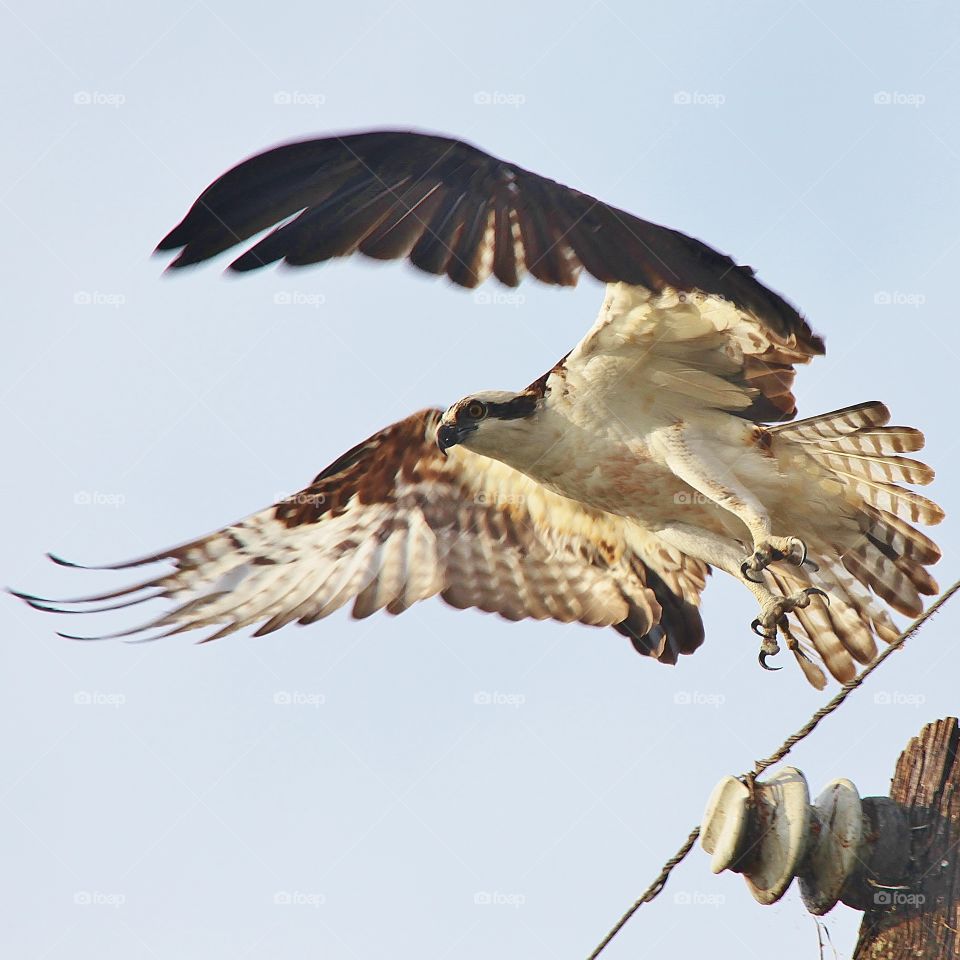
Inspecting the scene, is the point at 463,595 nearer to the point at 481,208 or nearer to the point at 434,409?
the point at 434,409

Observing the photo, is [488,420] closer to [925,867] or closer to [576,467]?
[576,467]

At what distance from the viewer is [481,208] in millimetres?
5992

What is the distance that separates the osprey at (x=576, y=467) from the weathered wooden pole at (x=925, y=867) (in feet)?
6.90

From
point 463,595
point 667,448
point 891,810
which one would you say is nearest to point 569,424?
point 667,448

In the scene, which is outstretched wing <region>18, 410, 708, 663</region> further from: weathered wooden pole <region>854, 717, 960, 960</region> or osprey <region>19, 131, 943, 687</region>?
weathered wooden pole <region>854, 717, 960, 960</region>

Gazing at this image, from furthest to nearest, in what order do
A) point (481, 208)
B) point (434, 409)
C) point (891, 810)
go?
point (434, 409)
point (481, 208)
point (891, 810)

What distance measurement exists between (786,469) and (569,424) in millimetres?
1200

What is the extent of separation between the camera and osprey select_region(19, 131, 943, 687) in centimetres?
577

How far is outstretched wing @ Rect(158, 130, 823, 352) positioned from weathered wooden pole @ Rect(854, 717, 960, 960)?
2.15 meters

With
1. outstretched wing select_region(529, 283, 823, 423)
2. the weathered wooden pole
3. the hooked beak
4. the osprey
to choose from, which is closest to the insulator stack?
the weathered wooden pole

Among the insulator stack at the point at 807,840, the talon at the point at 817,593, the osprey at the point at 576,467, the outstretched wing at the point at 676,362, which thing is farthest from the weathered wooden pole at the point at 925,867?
the outstretched wing at the point at 676,362

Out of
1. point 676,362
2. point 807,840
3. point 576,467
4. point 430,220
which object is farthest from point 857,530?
point 430,220

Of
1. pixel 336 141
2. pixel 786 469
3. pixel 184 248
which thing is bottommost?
pixel 786 469

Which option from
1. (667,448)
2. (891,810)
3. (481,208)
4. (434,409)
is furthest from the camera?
(434,409)
